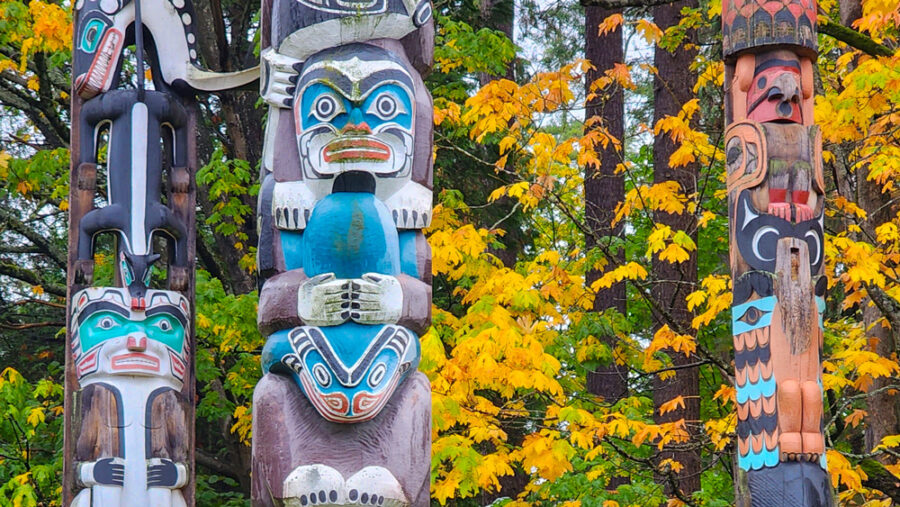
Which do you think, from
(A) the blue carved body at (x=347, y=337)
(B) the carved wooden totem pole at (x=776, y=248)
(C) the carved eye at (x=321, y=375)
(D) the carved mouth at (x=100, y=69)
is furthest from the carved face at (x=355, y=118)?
(D) the carved mouth at (x=100, y=69)

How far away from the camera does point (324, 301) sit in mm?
6309

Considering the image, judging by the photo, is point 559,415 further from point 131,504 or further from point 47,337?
point 47,337

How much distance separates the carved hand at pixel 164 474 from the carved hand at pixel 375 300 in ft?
7.33

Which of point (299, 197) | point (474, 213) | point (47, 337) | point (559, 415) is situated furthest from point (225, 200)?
point (299, 197)

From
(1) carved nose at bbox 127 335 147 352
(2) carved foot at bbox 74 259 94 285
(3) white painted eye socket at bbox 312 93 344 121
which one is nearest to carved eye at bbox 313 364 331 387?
(3) white painted eye socket at bbox 312 93 344 121

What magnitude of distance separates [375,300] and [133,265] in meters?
2.47

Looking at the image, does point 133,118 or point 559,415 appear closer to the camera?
point 133,118

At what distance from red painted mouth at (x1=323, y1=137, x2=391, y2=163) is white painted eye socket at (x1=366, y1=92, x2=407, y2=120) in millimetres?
162

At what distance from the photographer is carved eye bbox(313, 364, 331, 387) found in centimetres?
615

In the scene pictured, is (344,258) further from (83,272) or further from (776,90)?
(776,90)

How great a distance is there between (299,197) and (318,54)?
79 cm

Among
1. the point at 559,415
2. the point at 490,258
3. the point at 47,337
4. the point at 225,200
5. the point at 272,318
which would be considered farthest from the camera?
the point at 47,337

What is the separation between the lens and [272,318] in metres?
6.50

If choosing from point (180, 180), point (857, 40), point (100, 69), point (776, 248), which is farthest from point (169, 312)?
point (857, 40)
